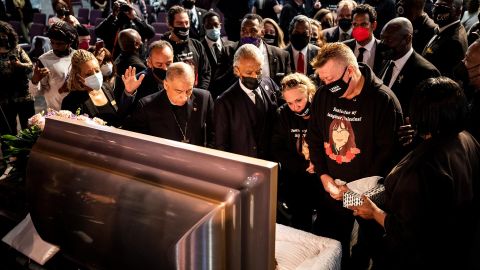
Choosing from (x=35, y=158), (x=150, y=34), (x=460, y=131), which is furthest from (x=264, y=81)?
(x=150, y=34)

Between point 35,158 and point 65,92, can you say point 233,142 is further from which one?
point 35,158

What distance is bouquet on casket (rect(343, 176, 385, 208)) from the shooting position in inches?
77.9

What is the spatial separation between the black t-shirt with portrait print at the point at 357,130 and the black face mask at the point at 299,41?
2042 mm

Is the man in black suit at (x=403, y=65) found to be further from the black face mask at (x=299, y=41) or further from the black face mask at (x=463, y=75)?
the black face mask at (x=299, y=41)

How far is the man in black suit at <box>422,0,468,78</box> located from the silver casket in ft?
12.3

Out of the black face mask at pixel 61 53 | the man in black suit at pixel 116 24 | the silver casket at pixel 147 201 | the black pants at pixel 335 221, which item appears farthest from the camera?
the man in black suit at pixel 116 24

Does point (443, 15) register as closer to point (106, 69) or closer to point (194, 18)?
point (106, 69)

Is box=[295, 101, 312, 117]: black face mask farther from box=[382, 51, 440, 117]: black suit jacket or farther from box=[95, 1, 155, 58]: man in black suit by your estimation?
box=[95, 1, 155, 58]: man in black suit

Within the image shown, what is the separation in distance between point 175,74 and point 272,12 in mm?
5426

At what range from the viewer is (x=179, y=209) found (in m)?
0.78

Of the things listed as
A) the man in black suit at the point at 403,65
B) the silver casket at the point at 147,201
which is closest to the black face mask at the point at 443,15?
the man in black suit at the point at 403,65

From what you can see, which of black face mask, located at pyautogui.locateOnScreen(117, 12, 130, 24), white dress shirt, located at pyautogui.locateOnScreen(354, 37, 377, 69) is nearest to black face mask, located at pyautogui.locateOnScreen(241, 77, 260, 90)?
white dress shirt, located at pyautogui.locateOnScreen(354, 37, 377, 69)

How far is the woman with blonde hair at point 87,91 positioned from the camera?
10.6ft

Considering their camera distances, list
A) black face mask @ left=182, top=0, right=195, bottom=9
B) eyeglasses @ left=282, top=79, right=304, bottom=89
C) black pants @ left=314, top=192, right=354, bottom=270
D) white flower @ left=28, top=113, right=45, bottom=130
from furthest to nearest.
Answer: black face mask @ left=182, top=0, right=195, bottom=9
eyeglasses @ left=282, top=79, right=304, bottom=89
black pants @ left=314, top=192, right=354, bottom=270
white flower @ left=28, top=113, right=45, bottom=130
